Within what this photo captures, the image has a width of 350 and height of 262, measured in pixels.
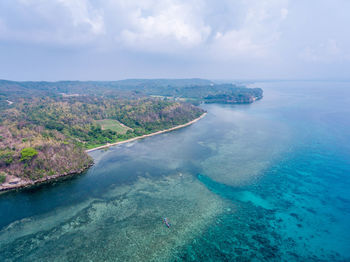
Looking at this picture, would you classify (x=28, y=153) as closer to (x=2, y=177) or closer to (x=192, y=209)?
(x=2, y=177)

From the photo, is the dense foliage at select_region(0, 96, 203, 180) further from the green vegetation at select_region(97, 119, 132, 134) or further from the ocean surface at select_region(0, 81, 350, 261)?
the ocean surface at select_region(0, 81, 350, 261)

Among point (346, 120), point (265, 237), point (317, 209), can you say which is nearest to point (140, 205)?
point (265, 237)

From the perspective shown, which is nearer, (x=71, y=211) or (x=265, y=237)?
(x=265, y=237)

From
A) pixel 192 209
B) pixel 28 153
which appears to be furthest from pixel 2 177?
pixel 192 209

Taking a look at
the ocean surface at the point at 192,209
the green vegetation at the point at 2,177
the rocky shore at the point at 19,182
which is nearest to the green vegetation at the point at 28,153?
the green vegetation at the point at 2,177

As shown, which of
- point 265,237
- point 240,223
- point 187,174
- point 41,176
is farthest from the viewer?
point 187,174

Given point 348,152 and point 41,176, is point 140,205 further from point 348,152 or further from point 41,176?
point 348,152
